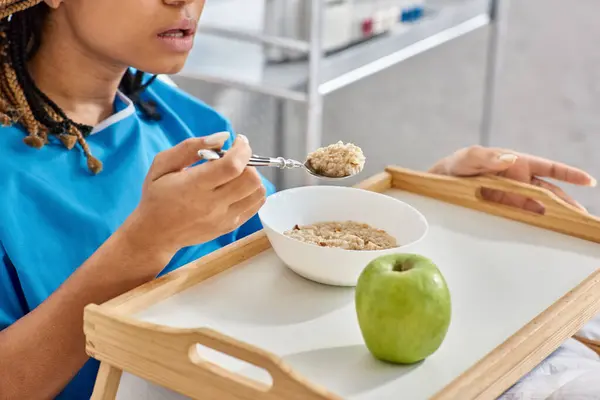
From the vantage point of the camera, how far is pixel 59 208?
3.80 ft

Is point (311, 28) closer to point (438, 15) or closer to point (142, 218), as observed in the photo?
point (438, 15)

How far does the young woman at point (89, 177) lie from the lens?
3.25ft

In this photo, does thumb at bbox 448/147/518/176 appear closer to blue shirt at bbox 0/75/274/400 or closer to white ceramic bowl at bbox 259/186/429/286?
white ceramic bowl at bbox 259/186/429/286

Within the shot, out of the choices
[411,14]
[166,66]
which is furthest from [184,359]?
[411,14]

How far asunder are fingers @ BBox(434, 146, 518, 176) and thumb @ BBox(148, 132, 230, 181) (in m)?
0.54

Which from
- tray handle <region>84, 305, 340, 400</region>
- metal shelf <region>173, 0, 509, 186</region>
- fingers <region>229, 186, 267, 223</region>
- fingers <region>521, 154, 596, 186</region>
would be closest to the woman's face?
fingers <region>229, 186, 267, 223</region>

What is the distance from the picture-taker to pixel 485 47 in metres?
3.26

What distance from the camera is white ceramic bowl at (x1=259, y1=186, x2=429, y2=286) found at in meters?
1.05

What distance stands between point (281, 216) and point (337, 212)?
0.29 feet

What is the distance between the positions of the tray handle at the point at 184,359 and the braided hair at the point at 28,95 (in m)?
0.35

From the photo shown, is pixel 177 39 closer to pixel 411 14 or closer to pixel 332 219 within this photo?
pixel 332 219

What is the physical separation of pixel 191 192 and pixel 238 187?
53mm

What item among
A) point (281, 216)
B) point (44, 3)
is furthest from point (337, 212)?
point (44, 3)

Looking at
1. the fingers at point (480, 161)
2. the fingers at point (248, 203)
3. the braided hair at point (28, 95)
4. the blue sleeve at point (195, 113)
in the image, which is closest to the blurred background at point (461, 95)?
the blue sleeve at point (195, 113)
